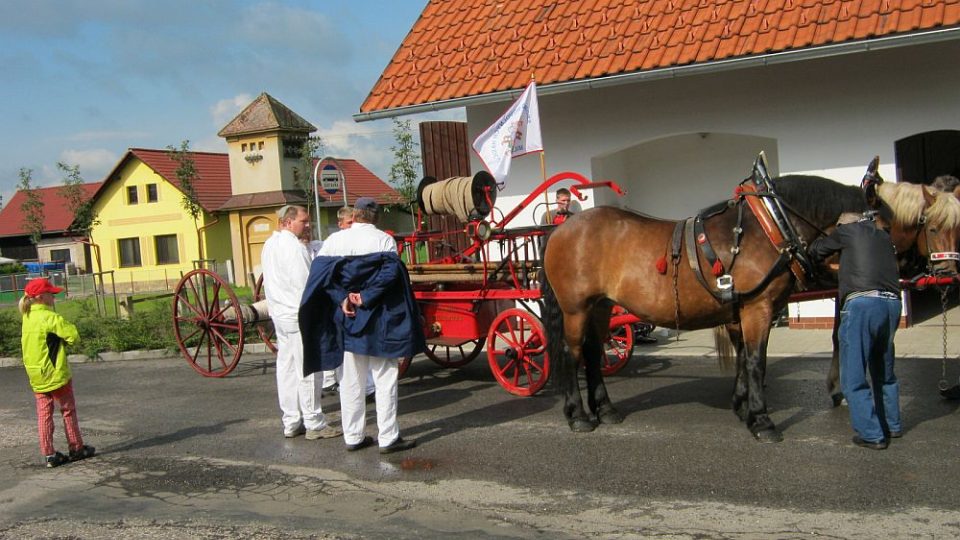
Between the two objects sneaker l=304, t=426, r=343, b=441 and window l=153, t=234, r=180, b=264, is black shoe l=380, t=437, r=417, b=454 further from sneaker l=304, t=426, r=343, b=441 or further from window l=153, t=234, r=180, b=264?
window l=153, t=234, r=180, b=264

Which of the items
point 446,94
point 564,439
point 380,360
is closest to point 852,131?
point 446,94

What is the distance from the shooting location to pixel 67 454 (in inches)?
279

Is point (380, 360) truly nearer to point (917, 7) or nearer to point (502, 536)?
point (502, 536)

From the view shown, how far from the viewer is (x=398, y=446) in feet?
21.8

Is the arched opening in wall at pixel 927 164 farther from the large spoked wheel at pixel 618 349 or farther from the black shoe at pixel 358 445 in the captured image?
the black shoe at pixel 358 445

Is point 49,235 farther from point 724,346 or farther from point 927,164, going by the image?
point 724,346

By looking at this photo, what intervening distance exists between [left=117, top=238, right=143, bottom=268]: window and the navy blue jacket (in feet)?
129

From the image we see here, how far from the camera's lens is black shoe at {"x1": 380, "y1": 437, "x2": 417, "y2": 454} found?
21.7ft

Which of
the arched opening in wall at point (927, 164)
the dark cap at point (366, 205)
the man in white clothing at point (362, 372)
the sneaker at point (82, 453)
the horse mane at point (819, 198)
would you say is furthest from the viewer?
the arched opening in wall at point (927, 164)

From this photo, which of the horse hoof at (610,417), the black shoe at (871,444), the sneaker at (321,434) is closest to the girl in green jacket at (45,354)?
the sneaker at (321,434)

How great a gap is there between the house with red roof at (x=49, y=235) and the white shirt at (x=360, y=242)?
43349 mm

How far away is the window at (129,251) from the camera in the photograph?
142ft

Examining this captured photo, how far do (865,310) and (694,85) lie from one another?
621 centimetres

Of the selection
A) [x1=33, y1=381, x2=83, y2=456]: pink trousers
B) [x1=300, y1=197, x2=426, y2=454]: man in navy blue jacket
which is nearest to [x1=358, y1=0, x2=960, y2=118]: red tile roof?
[x1=300, y1=197, x2=426, y2=454]: man in navy blue jacket
